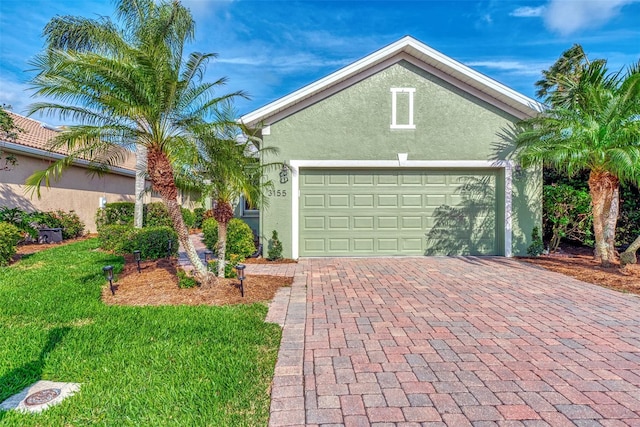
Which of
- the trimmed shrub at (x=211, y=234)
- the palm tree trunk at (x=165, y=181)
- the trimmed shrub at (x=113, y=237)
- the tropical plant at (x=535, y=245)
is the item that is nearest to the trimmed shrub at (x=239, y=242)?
the trimmed shrub at (x=211, y=234)

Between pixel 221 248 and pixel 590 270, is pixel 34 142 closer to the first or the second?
pixel 221 248

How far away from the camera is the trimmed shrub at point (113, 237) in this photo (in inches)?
383

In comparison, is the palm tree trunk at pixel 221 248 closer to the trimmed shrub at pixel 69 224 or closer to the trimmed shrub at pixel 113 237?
the trimmed shrub at pixel 113 237

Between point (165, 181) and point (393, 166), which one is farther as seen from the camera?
point (393, 166)

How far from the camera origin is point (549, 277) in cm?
689

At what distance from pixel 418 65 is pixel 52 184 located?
43.3 feet

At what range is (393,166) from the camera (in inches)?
366

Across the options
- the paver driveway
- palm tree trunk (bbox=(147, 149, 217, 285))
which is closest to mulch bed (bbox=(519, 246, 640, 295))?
the paver driveway

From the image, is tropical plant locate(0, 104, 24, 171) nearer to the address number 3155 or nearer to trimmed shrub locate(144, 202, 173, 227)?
trimmed shrub locate(144, 202, 173, 227)

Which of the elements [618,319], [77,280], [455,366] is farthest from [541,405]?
[77,280]

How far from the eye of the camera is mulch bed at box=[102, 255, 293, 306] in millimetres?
5348

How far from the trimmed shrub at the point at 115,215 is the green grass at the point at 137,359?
7.48 meters

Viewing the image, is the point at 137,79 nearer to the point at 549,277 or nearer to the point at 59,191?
the point at 549,277

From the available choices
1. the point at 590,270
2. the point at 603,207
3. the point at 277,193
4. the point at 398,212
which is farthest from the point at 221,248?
the point at 603,207
